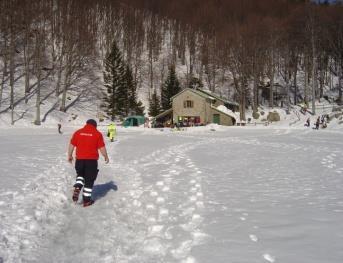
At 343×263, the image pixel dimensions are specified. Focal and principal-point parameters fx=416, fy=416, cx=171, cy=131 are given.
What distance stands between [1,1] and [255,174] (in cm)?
5409

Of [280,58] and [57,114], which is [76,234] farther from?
[280,58]

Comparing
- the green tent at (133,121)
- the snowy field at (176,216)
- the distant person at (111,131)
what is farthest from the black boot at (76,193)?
the green tent at (133,121)

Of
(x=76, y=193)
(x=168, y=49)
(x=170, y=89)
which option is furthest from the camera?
(x=168, y=49)

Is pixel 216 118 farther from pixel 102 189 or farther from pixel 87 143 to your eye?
pixel 87 143

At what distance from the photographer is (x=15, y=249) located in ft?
18.6

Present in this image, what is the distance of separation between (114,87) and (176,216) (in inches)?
2376

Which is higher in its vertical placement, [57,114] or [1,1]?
[1,1]

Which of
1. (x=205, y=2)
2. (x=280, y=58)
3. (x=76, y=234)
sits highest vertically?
(x=205, y=2)

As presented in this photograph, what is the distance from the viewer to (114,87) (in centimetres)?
6662

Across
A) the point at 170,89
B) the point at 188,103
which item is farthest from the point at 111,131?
the point at 170,89

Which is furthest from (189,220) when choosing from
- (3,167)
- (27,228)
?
(3,167)

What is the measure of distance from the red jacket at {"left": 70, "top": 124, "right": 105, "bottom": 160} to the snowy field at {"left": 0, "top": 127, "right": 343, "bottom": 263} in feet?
3.46

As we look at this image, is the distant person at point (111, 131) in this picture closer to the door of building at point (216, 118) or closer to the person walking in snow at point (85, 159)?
the person walking in snow at point (85, 159)

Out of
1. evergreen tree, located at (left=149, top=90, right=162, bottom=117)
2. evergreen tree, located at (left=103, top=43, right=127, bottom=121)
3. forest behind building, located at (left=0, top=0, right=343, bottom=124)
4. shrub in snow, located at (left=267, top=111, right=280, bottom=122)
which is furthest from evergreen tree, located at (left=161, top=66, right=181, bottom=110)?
shrub in snow, located at (left=267, top=111, right=280, bottom=122)
